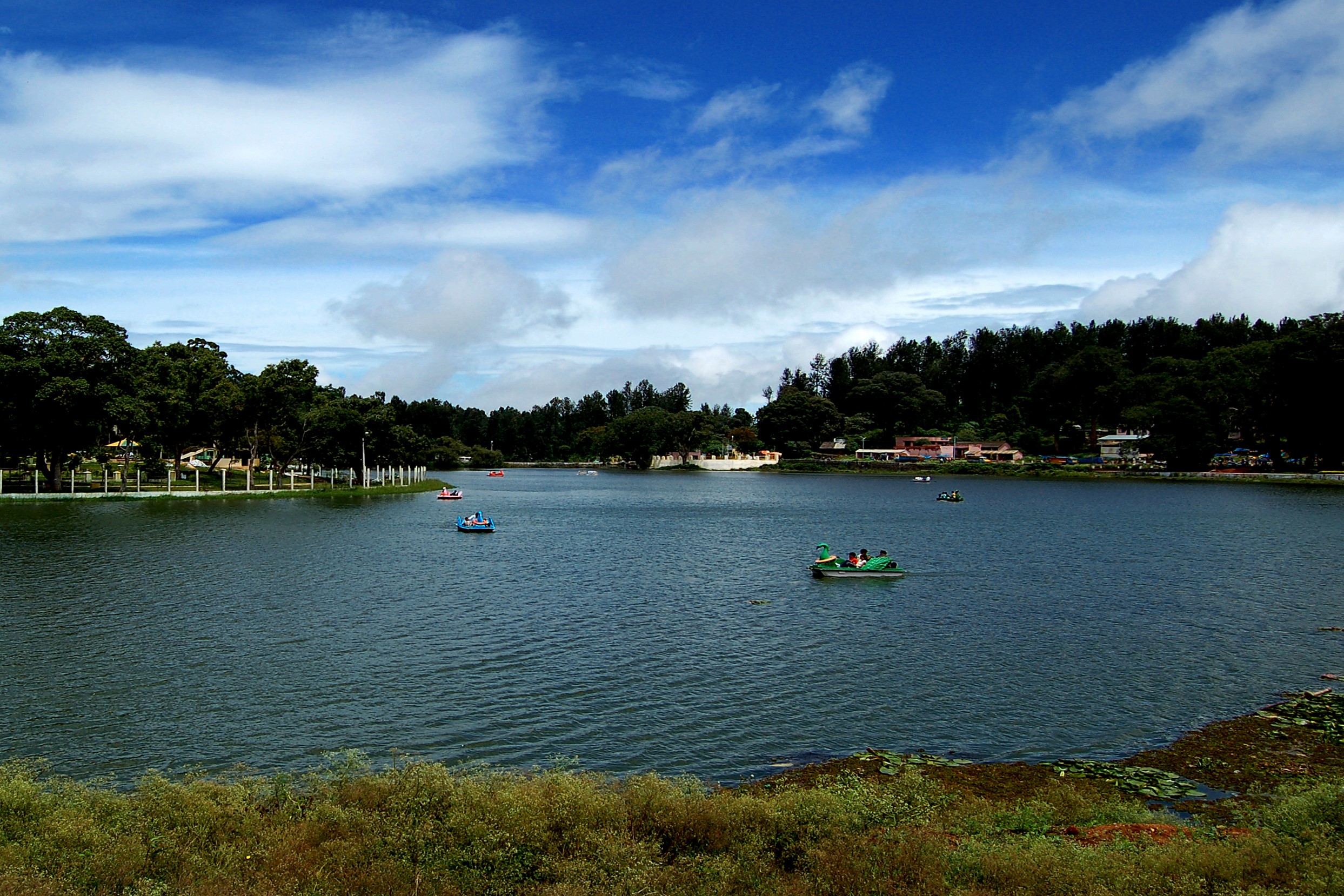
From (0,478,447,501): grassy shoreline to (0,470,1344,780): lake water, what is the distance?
20555 millimetres

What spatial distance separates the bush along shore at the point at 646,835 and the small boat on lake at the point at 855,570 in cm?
2550

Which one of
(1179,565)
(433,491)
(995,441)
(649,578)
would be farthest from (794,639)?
(995,441)

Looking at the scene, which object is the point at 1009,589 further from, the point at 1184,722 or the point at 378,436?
the point at 378,436

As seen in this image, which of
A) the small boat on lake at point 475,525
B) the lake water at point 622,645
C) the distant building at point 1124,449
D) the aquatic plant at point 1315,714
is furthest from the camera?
the distant building at point 1124,449

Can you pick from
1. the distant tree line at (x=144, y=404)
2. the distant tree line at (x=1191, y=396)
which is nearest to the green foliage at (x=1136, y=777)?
the distant tree line at (x=144, y=404)

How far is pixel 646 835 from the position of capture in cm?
1218

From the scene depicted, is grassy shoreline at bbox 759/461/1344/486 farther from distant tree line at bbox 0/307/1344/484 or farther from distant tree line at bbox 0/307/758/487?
distant tree line at bbox 0/307/758/487

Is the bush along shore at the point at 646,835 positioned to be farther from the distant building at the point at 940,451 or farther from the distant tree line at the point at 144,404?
the distant building at the point at 940,451

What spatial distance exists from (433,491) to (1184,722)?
10409cm

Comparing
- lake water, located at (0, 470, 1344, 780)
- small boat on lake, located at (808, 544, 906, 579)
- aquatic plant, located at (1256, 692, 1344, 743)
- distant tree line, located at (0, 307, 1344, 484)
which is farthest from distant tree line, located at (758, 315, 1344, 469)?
aquatic plant, located at (1256, 692, 1344, 743)

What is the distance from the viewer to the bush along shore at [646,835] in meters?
10.5

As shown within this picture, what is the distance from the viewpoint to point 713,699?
859 inches

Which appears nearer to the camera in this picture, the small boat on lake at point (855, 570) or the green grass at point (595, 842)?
the green grass at point (595, 842)

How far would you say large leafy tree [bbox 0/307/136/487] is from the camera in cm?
7100
